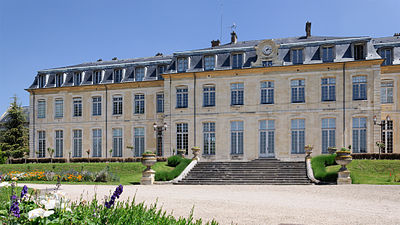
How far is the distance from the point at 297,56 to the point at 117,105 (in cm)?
1356

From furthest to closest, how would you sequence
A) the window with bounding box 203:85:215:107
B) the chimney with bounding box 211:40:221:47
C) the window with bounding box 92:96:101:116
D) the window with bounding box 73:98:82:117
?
the chimney with bounding box 211:40:221:47 → the window with bounding box 73:98:82:117 → the window with bounding box 92:96:101:116 → the window with bounding box 203:85:215:107

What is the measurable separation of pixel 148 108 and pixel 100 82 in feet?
14.8

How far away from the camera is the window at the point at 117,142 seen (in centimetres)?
2884

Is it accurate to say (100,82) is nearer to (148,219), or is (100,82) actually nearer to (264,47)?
(264,47)

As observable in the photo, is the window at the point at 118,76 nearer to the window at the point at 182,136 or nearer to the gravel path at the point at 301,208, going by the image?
the window at the point at 182,136

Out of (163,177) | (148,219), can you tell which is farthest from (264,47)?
(148,219)

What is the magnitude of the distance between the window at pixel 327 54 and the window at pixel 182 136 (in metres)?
9.83

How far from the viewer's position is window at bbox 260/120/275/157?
80.2 ft

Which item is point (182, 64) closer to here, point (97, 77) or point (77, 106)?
point (97, 77)

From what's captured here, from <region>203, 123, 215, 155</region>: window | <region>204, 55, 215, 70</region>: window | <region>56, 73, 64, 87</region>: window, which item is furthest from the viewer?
<region>56, 73, 64, 87</region>: window

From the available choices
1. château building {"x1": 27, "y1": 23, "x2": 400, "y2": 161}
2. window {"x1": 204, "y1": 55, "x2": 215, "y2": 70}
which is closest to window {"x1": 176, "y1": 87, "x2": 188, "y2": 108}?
château building {"x1": 27, "y1": 23, "x2": 400, "y2": 161}

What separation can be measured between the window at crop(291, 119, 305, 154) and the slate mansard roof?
3848mm

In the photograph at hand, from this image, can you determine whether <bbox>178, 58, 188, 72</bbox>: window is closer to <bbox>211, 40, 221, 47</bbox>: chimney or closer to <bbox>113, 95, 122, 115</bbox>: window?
<bbox>211, 40, 221, 47</bbox>: chimney

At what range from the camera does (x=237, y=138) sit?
2508 centimetres
